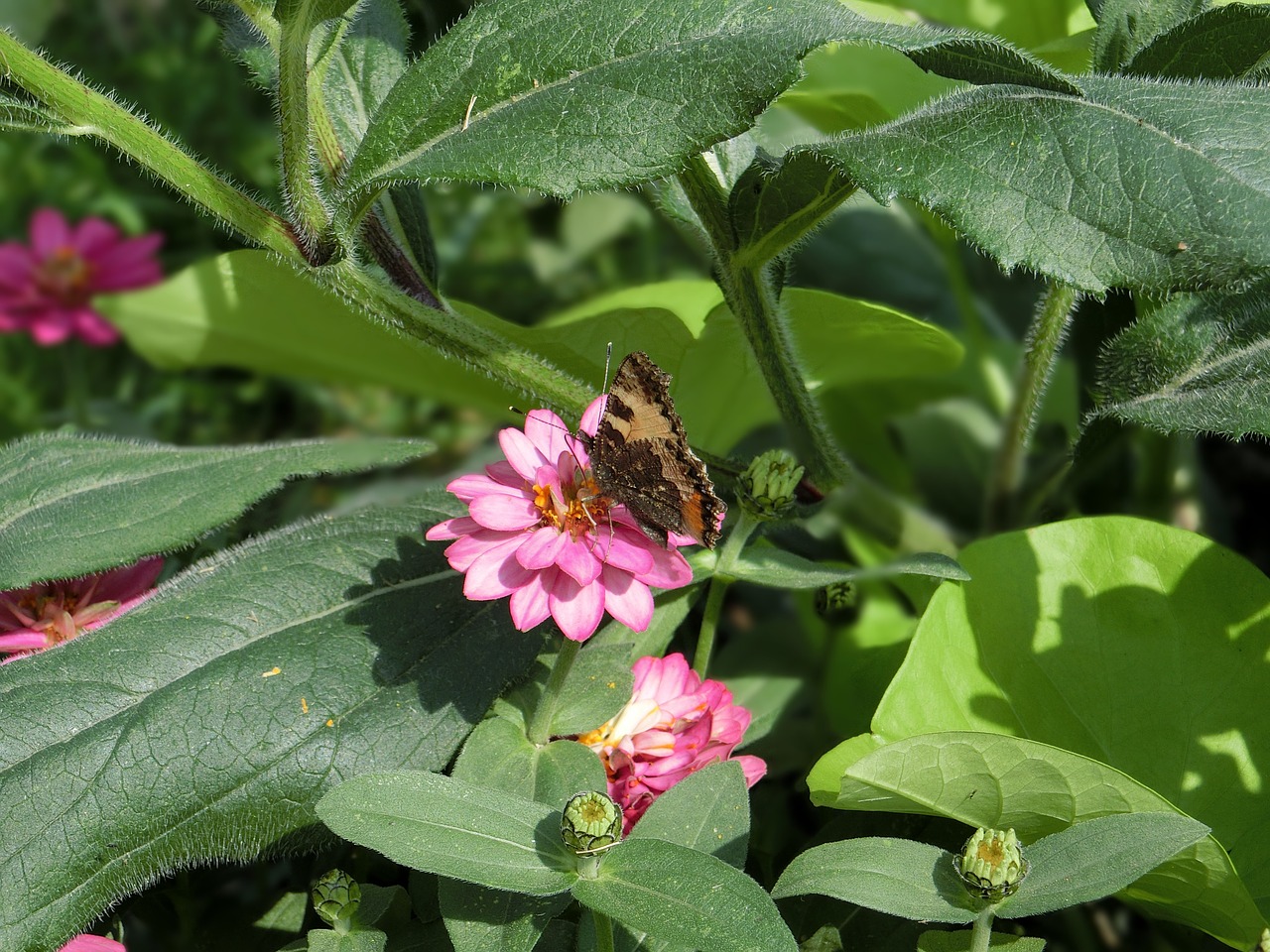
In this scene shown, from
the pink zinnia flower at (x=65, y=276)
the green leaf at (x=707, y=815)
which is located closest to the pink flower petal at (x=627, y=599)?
the green leaf at (x=707, y=815)

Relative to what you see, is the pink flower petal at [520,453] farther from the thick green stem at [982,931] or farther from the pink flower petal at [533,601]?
the thick green stem at [982,931]

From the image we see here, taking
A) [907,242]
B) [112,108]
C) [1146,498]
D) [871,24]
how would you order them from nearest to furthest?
[871,24], [112,108], [1146,498], [907,242]

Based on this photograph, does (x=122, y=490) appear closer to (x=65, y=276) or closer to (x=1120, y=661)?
(x=1120, y=661)

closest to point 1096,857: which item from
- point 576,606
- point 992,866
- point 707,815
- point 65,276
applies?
point 992,866

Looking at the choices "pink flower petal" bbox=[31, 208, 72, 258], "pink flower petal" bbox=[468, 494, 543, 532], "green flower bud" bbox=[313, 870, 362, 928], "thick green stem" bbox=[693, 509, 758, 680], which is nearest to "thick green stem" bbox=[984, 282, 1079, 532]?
"thick green stem" bbox=[693, 509, 758, 680]

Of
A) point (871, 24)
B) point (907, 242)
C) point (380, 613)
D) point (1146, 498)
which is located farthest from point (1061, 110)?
point (907, 242)

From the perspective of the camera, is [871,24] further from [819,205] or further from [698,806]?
[698,806]
